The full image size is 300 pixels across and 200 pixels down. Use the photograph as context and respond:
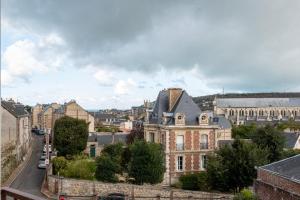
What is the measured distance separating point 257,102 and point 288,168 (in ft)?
448

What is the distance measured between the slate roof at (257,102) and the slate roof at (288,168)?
131668mm

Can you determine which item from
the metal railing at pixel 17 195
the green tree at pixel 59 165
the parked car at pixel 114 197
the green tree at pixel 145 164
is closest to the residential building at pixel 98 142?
the green tree at pixel 59 165

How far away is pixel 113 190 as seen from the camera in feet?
84.7

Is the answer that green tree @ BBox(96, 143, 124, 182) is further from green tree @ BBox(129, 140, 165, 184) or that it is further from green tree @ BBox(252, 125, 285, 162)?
green tree @ BBox(252, 125, 285, 162)

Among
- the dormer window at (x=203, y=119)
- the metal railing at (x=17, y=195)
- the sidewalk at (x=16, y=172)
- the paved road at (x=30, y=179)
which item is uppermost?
the dormer window at (x=203, y=119)

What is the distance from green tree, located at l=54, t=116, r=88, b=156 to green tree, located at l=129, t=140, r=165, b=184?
12031 mm

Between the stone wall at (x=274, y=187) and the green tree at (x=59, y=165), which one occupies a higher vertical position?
the stone wall at (x=274, y=187)

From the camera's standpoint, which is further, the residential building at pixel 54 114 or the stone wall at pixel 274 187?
the residential building at pixel 54 114

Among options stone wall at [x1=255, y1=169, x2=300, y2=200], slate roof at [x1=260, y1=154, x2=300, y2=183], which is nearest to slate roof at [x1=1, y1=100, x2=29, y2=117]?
stone wall at [x1=255, y1=169, x2=300, y2=200]

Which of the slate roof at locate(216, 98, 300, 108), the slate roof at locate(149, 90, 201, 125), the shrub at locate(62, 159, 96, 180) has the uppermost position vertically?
the slate roof at locate(216, 98, 300, 108)

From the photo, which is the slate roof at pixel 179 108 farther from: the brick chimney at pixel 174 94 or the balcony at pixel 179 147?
the balcony at pixel 179 147

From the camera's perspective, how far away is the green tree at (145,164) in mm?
27766

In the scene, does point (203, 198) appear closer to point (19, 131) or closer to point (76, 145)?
point (76, 145)

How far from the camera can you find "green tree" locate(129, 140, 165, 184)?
1093 inches
